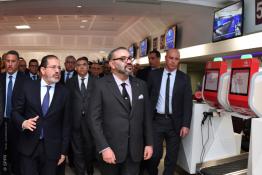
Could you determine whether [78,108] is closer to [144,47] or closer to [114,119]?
[114,119]

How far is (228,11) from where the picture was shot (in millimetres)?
5418

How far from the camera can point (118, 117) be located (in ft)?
8.05

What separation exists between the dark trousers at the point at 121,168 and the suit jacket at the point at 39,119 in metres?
0.48

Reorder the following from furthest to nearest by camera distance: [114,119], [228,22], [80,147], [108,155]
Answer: [228,22], [80,147], [114,119], [108,155]

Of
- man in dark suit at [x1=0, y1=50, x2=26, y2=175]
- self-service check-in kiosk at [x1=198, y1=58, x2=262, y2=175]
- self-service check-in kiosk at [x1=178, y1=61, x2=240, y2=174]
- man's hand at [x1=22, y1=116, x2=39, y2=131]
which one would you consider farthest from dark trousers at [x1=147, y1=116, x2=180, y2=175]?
man in dark suit at [x1=0, y1=50, x2=26, y2=175]

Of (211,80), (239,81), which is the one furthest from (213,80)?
(239,81)

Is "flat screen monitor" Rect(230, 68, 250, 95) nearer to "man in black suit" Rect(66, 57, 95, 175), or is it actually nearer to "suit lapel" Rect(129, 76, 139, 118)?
"suit lapel" Rect(129, 76, 139, 118)

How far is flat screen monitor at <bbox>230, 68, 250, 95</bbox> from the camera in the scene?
236 cm

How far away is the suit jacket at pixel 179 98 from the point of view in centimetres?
348

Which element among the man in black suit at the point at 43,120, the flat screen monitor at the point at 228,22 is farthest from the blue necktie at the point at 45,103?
the flat screen monitor at the point at 228,22

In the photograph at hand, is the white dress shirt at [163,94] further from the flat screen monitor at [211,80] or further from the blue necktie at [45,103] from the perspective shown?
the blue necktie at [45,103]

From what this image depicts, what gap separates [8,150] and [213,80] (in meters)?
2.61

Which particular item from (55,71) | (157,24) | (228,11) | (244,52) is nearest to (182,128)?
(55,71)

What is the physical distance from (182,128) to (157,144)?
33 cm
